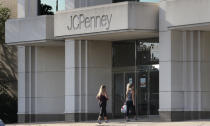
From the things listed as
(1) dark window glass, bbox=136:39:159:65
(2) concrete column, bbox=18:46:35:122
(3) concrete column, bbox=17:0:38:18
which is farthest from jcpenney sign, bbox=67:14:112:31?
(2) concrete column, bbox=18:46:35:122

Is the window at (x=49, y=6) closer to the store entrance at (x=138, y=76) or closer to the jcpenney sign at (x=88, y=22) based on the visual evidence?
the jcpenney sign at (x=88, y=22)

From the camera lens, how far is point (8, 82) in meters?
38.5

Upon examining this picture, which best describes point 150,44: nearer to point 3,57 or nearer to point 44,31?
point 44,31

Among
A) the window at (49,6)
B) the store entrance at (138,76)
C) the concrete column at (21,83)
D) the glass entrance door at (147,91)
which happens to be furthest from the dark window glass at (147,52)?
the concrete column at (21,83)

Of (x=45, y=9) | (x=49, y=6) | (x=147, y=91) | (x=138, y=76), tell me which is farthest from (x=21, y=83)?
(x=147, y=91)

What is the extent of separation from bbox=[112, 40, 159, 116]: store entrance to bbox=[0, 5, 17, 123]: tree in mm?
8567

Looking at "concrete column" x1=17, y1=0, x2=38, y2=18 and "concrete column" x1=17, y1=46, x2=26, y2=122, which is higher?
"concrete column" x1=17, y1=0, x2=38, y2=18

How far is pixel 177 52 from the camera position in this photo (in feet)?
89.5

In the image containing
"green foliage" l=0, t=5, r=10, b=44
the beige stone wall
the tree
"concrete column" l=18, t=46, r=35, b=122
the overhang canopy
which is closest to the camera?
the overhang canopy

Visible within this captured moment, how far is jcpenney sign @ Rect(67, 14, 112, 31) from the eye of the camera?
92.5ft

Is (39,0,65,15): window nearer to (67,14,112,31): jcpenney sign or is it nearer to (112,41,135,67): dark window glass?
(67,14,112,31): jcpenney sign

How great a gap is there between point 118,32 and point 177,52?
2761 millimetres

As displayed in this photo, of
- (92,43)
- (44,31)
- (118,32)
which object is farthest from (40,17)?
(118,32)

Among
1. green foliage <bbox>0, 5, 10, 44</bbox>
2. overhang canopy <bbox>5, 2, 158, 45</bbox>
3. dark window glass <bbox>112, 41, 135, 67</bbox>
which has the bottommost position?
dark window glass <bbox>112, 41, 135, 67</bbox>
